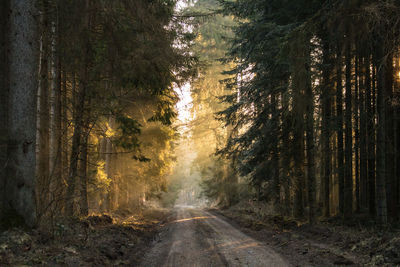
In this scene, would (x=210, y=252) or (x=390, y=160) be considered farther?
(x=390, y=160)

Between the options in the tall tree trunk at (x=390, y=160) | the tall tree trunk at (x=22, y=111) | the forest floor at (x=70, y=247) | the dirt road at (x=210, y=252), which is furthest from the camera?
the tall tree trunk at (x=390, y=160)

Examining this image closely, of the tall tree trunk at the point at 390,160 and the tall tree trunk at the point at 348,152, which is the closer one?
the tall tree trunk at the point at 390,160

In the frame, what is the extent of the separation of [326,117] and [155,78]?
7.78 m

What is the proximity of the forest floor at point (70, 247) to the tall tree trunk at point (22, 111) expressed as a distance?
66 cm

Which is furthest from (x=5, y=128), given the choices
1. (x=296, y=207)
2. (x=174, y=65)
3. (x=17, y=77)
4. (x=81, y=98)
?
(x=296, y=207)

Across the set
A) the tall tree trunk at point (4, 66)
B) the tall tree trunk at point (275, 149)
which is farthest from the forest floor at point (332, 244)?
the tall tree trunk at point (4, 66)

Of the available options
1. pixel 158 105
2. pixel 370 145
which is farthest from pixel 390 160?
pixel 158 105

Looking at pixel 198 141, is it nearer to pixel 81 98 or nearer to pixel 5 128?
pixel 81 98

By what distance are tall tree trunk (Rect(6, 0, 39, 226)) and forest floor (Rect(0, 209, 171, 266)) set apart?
0.66 meters

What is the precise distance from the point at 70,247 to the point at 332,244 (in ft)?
24.7

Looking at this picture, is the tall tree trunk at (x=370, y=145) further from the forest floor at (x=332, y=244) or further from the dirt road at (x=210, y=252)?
the dirt road at (x=210, y=252)

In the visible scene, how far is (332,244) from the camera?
8656mm

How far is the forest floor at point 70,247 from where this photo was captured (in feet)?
→ 16.8

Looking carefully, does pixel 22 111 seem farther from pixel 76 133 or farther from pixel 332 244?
pixel 332 244
